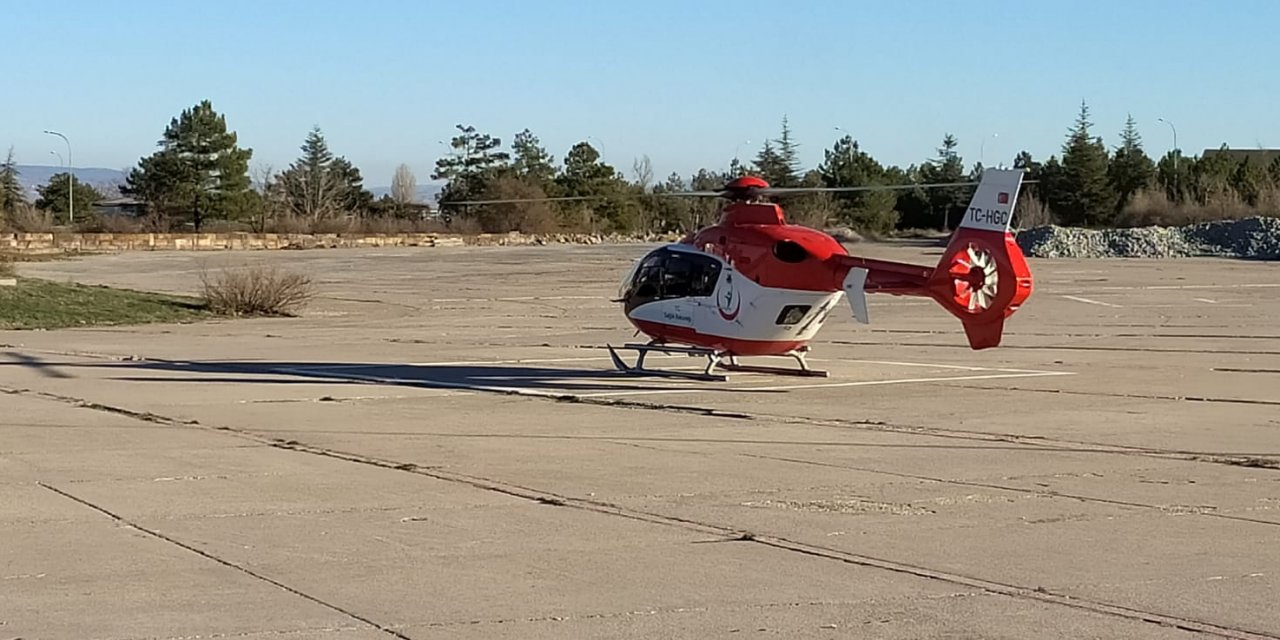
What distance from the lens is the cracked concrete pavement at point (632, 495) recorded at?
27.5 ft

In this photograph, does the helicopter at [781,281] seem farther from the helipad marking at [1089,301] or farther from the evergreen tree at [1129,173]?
the evergreen tree at [1129,173]

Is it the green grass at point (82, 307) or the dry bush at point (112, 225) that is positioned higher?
the dry bush at point (112, 225)

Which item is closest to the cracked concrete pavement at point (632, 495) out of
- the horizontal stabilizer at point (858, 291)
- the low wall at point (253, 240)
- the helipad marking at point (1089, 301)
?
the horizontal stabilizer at point (858, 291)

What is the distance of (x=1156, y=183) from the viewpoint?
322 ft

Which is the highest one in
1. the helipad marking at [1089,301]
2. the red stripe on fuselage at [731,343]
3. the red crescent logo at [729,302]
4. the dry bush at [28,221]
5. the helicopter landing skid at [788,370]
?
the dry bush at [28,221]

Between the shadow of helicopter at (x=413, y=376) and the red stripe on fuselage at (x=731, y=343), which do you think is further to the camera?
the red stripe on fuselage at (x=731, y=343)

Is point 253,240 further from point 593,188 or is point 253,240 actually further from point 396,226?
point 593,188

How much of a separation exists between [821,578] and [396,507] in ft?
12.7

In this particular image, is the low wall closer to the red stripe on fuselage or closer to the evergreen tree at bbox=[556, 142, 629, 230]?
the evergreen tree at bbox=[556, 142, 629, 230]

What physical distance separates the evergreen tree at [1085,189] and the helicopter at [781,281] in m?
75.9

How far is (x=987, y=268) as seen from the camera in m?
20.7

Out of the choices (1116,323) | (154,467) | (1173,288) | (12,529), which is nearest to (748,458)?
(154,467)

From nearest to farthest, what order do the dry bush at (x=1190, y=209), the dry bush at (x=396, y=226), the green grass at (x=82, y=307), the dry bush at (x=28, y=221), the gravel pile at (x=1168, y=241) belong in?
1. the green grass at (x=82, y=307)
2. the gravel pile at (x=1168, y=241)
3. the dry bush at (x=1190, y=209)
4. the dry bush at (x=28, y=221)
5. the dry bush at (x=396, y=226)

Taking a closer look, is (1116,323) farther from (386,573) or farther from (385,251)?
(385,251)
